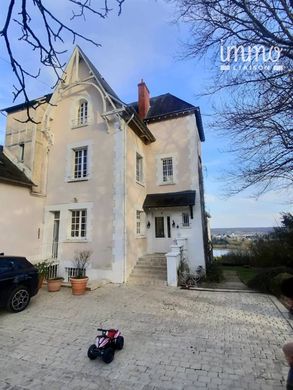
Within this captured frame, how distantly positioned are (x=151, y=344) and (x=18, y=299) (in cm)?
419

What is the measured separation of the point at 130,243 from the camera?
10688mm

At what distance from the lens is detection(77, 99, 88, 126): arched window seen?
12398 mm

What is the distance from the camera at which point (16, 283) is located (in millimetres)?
6609

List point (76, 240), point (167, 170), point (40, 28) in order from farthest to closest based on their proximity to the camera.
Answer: point (167, 170), point (76, 240), point (40, 28)

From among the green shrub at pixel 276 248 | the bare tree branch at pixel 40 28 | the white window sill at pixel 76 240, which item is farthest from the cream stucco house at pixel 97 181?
the bare tree branch at pixel 40 28

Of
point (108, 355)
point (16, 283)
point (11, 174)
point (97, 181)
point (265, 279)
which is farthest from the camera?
point (97, 181)

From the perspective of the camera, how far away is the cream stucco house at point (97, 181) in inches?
412

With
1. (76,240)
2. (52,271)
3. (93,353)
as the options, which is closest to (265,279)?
(93,353)

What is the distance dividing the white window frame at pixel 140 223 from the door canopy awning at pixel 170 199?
438 millimetres

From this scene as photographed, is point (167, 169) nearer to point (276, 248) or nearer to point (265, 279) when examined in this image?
point (265, 279)

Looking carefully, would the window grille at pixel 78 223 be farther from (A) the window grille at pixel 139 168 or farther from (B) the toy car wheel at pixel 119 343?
(B) the toy car wheel at pixel 119 343

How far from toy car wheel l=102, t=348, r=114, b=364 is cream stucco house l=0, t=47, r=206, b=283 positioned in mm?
5924

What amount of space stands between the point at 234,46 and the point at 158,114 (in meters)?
7.53

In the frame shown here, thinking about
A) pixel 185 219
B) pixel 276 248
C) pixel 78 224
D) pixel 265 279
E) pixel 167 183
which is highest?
pixel 167 183
